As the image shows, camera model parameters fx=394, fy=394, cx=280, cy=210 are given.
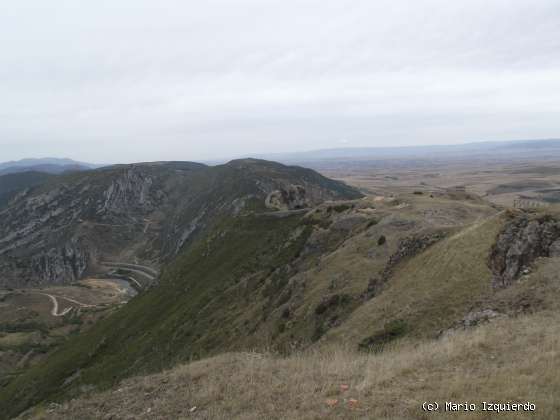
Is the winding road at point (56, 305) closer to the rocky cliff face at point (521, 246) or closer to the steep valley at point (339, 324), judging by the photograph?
the steep valley at point (339, 324)

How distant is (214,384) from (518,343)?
36.7 feet

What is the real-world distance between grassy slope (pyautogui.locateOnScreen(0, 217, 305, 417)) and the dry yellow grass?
22485mm

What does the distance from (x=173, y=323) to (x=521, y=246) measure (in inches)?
1778

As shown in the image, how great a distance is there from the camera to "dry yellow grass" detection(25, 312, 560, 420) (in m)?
10.6

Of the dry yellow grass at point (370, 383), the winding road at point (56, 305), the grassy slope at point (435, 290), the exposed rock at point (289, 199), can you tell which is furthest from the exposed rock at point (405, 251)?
the winding road at point (56, 305)

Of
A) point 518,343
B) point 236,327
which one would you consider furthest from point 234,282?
point 518,343

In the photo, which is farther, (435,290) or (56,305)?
(56,305)

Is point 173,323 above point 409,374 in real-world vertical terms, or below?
below

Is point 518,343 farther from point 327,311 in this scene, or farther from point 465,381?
point 327,311

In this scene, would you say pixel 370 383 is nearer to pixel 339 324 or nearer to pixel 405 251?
pixel 339 324

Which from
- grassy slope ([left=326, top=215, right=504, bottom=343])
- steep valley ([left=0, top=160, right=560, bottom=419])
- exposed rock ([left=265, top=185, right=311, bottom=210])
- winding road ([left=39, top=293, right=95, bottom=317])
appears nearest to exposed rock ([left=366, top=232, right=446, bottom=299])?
steep valley ([left=0, top=160, right=560, bottom=419])

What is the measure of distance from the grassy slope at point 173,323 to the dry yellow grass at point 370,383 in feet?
73.8

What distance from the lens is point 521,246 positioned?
23.4 meters

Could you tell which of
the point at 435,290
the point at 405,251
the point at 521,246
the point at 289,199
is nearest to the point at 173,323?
the point at 405,251
